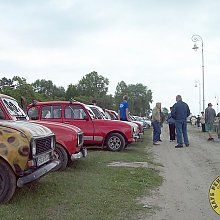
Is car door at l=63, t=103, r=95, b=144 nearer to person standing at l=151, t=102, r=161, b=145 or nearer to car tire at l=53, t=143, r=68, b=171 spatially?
car tire at l=53, t=143, r=68, b=171

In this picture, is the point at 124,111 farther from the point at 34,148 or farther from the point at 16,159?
the point at 16,159

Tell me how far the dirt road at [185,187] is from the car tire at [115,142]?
1256 mm

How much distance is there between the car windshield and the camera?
8484mm

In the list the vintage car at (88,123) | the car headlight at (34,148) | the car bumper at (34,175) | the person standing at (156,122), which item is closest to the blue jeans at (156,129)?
the person standing at (156,122)

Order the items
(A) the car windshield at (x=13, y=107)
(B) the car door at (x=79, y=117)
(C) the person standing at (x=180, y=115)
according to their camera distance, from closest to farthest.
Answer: (A) the car windshield at (x=13, y=107) → (B) the car door at (x=79, y=117) → (C) the person standing at (x=180, y=115)

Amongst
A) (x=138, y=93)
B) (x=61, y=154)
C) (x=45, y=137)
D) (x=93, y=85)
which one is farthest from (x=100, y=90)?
(x=45, y=137)

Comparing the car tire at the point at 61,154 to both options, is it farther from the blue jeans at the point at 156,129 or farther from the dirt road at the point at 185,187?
the blue jeans at the point at 156,129

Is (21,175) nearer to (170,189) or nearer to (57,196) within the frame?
(57,196)

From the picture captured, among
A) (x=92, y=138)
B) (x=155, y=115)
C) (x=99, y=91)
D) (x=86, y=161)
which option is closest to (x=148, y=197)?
(x=86, y=161)

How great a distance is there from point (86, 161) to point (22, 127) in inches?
185

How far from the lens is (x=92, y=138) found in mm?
13641

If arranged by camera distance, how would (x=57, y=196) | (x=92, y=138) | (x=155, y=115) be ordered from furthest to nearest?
(x=155, y=115)
(x=92, y=138)
(x=57, y=196)

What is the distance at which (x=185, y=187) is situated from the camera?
8148mm

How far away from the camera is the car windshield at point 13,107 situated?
27.8ft
